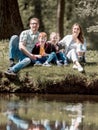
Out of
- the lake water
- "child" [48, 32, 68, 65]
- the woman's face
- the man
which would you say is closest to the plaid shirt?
the man

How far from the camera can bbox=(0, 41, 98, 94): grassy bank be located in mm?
11023

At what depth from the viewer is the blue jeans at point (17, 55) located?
11135 millimetres

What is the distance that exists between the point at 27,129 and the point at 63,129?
517mm

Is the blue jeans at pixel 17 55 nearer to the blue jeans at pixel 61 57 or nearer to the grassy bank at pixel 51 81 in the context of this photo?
the grassy bank at pixel 51 81

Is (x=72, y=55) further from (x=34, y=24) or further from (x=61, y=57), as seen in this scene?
(x=34, y=24)

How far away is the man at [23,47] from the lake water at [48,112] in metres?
0.81

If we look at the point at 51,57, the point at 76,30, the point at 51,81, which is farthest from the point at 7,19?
the point at 51,81

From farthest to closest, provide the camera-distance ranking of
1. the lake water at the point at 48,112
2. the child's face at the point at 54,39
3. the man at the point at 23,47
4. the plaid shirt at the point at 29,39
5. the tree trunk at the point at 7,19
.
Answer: the tree trunk at the point at 7,19, the child's face at the point at 54,39, the plaid shirt at the point at 29,39, the man at the point at 23,47, the lake water at the point at 48,112

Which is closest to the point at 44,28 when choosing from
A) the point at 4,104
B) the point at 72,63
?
the point at 72,63

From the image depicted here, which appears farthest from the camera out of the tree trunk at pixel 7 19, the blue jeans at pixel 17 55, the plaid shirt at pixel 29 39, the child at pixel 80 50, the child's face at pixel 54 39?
the tree trunk at pixel 7 19

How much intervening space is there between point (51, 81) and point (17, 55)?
1063 mm

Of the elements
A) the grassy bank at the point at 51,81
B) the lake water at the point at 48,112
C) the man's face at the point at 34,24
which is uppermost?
the man's face at the point at 34,24

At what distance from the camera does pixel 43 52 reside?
11.7 metres

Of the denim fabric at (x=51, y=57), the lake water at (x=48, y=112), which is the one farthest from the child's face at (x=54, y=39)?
the lake water at (x=48, y=112)
